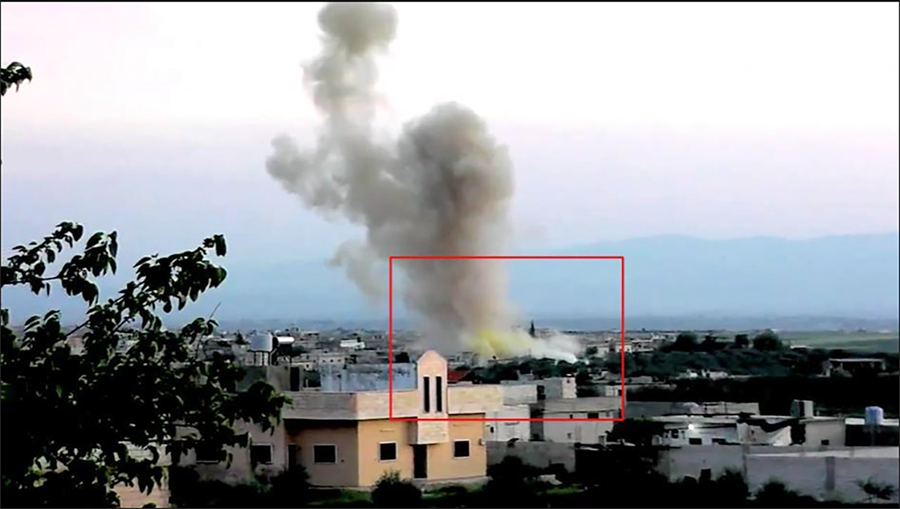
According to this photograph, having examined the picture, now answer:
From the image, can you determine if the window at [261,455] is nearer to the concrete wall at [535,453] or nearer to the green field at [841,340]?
the concrete wall at [535,453]

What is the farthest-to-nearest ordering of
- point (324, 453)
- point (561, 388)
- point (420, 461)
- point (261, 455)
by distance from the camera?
point (561, 388) < point (420, 461) < point (324, 453) < point (261, 455)

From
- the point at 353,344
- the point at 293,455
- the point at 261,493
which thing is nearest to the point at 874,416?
the point at 353,344

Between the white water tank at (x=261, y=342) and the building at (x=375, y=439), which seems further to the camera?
the building at (x=375, y=439)

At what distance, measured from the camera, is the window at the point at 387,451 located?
7262 millimetres

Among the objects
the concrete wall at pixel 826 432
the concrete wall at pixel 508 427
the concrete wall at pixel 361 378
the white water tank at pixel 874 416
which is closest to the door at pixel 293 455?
the concrete wall at pixel 361 378

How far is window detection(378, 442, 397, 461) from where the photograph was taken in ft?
23.8

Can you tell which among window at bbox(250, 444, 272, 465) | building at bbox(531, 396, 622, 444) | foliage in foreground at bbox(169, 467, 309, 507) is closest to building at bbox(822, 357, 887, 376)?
building at bbox(531, 396, 622, 444)

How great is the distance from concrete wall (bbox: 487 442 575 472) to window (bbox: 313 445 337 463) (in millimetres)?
945

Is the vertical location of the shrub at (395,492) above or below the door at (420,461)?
below

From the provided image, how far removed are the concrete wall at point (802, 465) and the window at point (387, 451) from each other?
1.52 meters

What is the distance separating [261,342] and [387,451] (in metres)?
1.05

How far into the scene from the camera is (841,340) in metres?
9.45

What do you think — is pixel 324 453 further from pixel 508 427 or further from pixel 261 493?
pixel 508 427

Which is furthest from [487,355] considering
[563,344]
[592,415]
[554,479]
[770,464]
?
[770,464]
